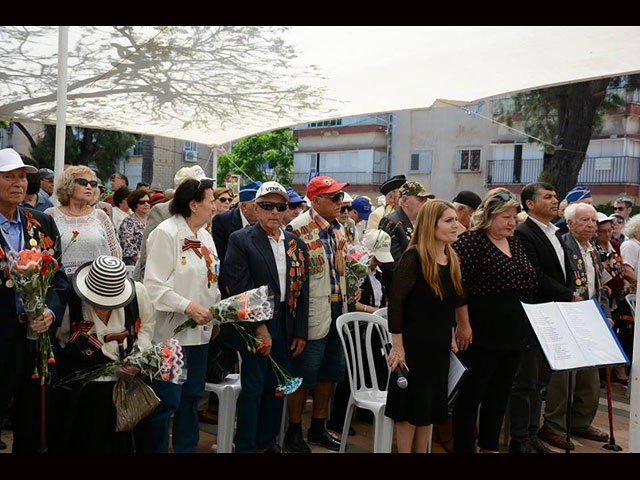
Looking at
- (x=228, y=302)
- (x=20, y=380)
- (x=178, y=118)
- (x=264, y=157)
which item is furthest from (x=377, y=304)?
(x=264, y=157)

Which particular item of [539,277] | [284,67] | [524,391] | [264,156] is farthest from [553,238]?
[264,156]

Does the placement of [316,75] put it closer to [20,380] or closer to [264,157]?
[20,380]

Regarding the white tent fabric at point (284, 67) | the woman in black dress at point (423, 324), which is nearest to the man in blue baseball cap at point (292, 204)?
the woman in black dress at point (423, 324)

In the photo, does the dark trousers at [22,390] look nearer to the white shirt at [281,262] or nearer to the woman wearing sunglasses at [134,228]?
the white shirt at [281,262]

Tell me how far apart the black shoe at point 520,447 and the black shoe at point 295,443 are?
1.63 meters

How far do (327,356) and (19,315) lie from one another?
2.32 m

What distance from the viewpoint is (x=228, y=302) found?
13.2ft

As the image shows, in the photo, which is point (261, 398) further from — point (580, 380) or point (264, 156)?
point (264, 156)

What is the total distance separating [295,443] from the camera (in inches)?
199

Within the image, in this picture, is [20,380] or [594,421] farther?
[594,421]

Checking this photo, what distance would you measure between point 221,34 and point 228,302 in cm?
413

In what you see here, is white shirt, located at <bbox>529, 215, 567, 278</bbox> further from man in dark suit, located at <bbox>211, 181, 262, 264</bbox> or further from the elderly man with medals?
man in dark suit, located at <bbox>211, 181, 262, 264</bbox>

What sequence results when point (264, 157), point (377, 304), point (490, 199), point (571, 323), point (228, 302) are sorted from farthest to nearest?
point (264, 157)
point (377, 304)
point (490, 199)
point (571, 323)
point (228, 302)

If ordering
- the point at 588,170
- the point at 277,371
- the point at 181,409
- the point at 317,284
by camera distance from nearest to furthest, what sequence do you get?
the point at 181,409, the point at 277,371, the point at 317,284, the point at 588,170
